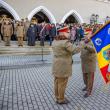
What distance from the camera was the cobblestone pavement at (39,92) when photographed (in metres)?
7.87

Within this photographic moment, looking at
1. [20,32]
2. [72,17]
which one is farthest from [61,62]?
[72,17]

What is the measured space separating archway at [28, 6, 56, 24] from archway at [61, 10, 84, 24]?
1.43 metres

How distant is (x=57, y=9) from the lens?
31250mm

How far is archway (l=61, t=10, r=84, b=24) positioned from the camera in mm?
31875

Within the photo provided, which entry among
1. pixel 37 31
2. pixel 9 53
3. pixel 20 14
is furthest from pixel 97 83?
pixel 20 14

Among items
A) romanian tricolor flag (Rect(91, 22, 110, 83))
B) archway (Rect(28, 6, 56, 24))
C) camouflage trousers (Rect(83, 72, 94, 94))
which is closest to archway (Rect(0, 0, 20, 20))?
archway (Rect(28, 6, 56, 24))

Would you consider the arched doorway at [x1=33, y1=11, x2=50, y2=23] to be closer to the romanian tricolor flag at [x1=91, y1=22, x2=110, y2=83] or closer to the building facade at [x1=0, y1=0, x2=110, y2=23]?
the building facade at [x1=0, y1=0, x2=110, y2=23]

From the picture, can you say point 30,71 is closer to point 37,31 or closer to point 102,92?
point 102,92

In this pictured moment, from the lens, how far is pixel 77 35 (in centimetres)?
2406

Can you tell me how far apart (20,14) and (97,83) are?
18.3 metres

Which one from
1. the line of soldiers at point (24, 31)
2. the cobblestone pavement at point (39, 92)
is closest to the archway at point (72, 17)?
the line of soldiers at point (24, 31)

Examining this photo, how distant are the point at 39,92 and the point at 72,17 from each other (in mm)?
25063

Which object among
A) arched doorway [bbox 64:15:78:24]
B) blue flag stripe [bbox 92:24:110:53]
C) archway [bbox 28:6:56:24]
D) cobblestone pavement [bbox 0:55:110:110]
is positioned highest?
archway [bbox 28:6:56:24]

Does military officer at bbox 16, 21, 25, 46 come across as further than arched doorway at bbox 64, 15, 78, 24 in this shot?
No
